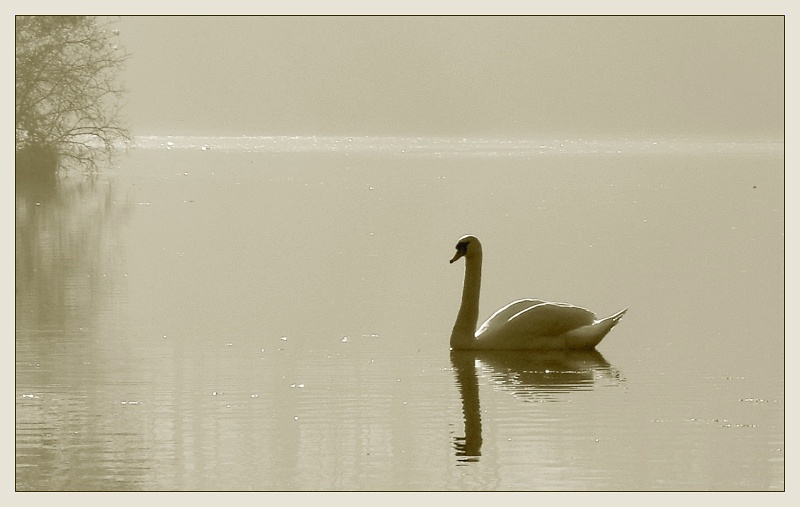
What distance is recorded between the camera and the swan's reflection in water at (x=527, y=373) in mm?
11008

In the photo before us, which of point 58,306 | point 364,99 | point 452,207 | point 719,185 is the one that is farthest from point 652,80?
point 58,306

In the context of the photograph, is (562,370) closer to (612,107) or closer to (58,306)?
(58,306)

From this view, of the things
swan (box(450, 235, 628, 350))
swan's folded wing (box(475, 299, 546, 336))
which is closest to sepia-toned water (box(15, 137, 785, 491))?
swan (box(450, 235, 628, 350))

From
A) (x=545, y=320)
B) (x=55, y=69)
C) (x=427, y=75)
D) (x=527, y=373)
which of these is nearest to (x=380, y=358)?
(x=527, y=373)

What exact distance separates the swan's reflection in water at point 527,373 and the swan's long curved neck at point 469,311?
10cm

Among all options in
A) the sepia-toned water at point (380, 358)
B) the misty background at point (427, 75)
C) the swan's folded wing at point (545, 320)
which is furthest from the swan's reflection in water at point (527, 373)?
the misty background at point (427, 75)

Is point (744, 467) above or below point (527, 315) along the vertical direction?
below

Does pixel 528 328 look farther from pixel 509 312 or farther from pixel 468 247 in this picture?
pixel 468 247

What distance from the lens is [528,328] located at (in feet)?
42.0

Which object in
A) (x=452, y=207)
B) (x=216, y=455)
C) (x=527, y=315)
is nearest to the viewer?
(x=216, y=455)

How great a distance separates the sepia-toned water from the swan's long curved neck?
0.15 meters

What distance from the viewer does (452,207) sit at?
98.9 ft

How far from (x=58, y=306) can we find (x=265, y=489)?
22.2ft

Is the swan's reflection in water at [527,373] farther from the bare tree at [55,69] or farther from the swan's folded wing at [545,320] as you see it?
the bare tree at [55,69]
